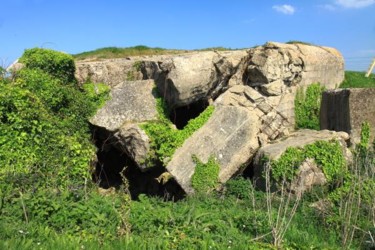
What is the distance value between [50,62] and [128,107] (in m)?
2.12

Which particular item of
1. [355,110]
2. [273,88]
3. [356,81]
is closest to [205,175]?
[273,88]

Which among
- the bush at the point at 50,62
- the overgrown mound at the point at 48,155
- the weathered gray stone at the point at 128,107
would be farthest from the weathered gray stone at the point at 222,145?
the bush at the point at 50,62

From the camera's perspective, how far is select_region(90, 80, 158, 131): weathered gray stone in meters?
10.2

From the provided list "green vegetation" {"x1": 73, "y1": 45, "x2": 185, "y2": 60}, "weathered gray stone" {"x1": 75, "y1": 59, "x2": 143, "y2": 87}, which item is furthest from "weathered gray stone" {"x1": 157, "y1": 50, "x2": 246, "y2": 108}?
A: "green vegetation" {"x1": 73, "y1": 45, "x2": 185, "y2": 60}

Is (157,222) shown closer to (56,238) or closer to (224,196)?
(56,238)

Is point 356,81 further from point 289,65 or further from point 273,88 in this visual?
point 273,88

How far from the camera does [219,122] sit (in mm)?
10023

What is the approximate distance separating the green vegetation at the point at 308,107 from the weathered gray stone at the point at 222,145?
1.86 meters

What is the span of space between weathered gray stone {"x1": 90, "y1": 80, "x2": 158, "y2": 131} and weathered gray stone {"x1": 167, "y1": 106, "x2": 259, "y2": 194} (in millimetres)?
1171

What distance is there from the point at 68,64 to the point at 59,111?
130cm

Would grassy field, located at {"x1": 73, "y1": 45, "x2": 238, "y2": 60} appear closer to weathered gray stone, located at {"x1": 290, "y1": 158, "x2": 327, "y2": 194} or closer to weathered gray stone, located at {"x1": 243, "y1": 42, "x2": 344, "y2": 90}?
weathered gray stone, located at {"x1": 243, "y1": 42, "x2": 344, "y2": 90}

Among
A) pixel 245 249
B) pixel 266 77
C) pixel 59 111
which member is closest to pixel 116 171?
pixel 59 111

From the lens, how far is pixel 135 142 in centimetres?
991

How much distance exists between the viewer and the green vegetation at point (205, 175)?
363 inches
